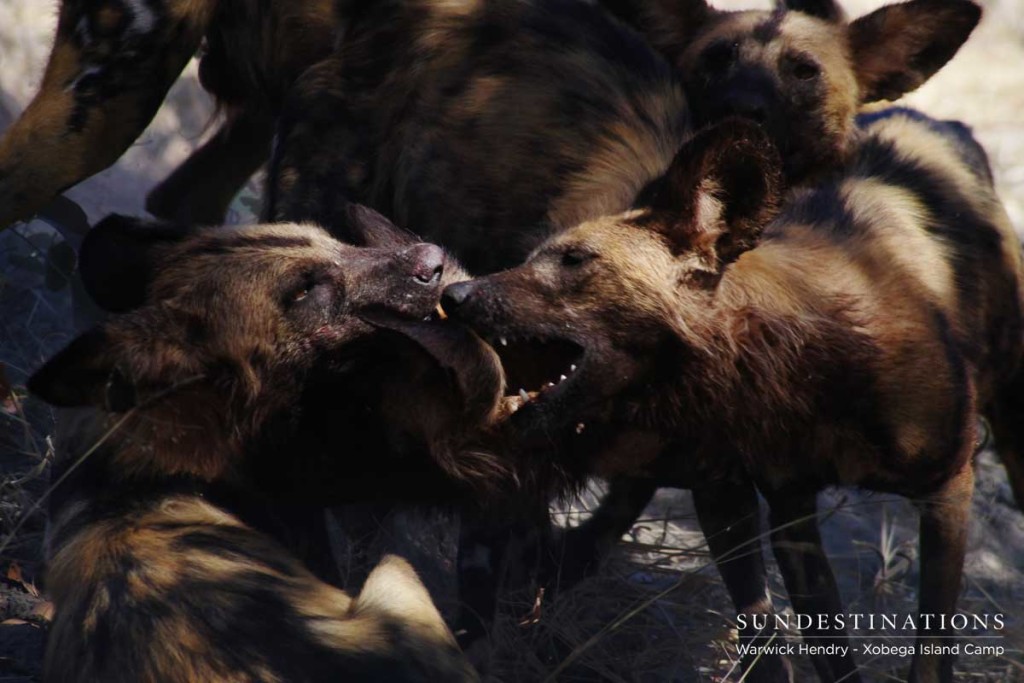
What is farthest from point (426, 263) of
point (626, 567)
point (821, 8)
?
point (821, 8)

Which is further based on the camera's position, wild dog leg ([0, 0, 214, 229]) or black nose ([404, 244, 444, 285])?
wild dog leg ([0, 0, 214, 229])

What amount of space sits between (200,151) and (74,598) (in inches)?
80.5

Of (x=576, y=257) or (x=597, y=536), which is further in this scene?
(x=597, y=536)

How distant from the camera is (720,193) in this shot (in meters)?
2.92

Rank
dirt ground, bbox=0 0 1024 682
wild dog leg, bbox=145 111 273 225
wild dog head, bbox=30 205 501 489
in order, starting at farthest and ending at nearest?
1. wild dog leg, bbox=145 111 273 225
2. dirt ground, bbox=0 0 1024 682
3. wild dog head, bbox=30 205 501 489

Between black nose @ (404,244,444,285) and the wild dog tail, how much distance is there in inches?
68.4

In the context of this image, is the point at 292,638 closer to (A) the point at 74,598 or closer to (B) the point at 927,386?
(A) the point at 74,598

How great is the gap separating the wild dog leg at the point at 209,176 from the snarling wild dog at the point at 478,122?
688mm

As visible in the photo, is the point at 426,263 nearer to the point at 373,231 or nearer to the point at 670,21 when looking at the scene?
the point at 373,231

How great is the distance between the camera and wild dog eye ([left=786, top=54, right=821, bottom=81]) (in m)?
3.65

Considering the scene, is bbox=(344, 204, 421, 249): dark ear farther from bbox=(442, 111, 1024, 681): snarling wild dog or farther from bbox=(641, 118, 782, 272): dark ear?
bbox=(641, 118, 782, 272): dark ear

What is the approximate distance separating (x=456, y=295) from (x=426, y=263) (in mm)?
Answer: 256

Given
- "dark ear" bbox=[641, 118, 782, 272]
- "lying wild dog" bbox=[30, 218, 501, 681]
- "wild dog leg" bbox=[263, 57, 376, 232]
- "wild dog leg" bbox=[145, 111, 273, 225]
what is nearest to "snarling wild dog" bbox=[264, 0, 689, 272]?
"wild dog leg" bbox=[263, 57, 376, 232]

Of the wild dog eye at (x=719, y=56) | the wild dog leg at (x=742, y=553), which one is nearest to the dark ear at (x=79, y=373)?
the wild dog leg at (x=742, y=553)
